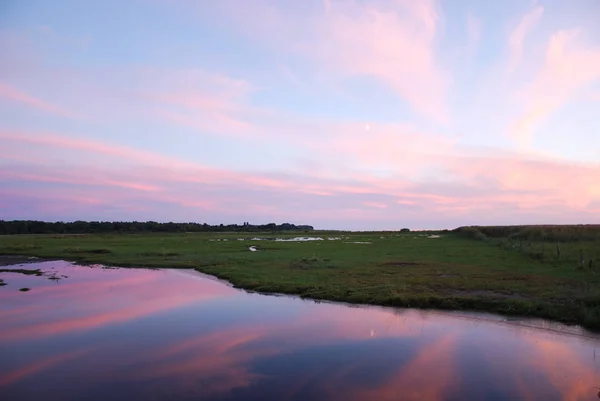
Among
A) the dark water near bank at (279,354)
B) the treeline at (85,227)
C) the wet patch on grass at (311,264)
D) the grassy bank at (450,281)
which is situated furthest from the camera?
the treeline at (85,227)

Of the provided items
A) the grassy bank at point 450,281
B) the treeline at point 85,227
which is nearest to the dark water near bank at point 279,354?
the grassy bank at point 450,281

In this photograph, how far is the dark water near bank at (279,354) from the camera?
32.9 feet

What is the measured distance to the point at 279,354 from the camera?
12742 millimetres

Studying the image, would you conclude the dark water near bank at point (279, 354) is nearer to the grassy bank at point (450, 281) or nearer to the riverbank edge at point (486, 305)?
the riverbank edge at point (486, 305)

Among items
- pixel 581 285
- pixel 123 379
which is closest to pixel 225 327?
pixel 123 379

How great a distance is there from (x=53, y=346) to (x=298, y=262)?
22914 mm

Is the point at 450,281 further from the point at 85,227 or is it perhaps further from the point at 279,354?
the point at 85,227

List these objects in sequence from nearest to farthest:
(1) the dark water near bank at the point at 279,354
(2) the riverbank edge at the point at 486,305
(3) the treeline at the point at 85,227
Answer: (1) the dark water near bank at the point at 279,354, (2) the riverbank edge at the point at 486,305, (3) the treeline at the point at 85,227

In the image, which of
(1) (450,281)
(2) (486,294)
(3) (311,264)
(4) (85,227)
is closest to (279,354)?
(2) (486,294)

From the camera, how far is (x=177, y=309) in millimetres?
19500

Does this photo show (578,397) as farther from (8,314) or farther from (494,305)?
(8,314)

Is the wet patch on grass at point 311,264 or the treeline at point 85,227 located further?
the treeline at point 85,227

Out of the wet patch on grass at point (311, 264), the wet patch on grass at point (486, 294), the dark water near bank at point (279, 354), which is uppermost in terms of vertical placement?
the wet patch on grass at point (311, 264)

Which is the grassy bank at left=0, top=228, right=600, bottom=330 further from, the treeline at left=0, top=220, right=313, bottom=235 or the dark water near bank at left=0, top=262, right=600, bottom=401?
the treeline at left=0, top=220, right=313, bottom=235
